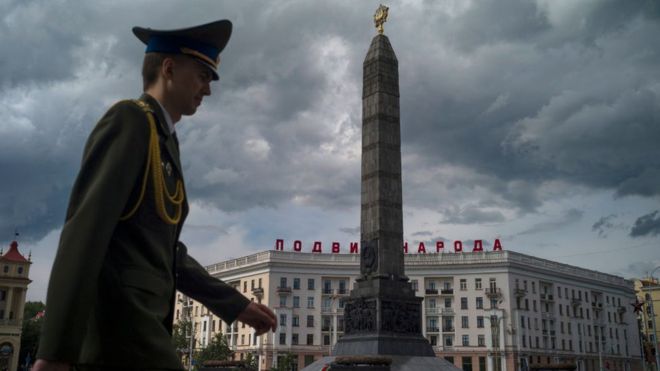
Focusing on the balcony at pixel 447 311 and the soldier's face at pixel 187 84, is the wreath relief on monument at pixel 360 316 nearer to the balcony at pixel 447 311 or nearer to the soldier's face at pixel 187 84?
the soldier's face at pixel 187 84

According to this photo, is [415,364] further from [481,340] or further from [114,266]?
[481,340]

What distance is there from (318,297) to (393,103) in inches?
1513

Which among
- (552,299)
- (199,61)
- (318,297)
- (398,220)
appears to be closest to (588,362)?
(552,299)

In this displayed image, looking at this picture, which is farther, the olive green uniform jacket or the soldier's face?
the soldier's face

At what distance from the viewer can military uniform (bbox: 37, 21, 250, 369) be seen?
177 cm

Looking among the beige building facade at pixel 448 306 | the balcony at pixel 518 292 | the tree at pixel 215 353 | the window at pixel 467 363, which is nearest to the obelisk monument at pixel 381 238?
the tree at pixel 215 353

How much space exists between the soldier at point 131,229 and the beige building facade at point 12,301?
57.0 m

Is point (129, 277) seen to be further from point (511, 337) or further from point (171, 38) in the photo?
point (511, 337)

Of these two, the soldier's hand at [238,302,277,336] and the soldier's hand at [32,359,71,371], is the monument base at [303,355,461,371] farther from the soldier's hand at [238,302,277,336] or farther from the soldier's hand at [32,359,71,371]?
the soldier's hand at [32,359,71,371]

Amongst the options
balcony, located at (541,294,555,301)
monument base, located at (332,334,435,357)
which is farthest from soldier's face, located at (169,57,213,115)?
balcony, located at (541,294,555,301)

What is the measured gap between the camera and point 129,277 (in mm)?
2010

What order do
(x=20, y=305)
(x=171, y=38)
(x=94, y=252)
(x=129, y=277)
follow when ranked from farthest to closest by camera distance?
(x=20, y=305), (x=171, y=38), (x=129, y=277), (x=94, y=252)

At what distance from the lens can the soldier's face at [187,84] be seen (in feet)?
8.05

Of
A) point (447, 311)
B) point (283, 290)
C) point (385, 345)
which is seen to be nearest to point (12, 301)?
point (283, 290)
